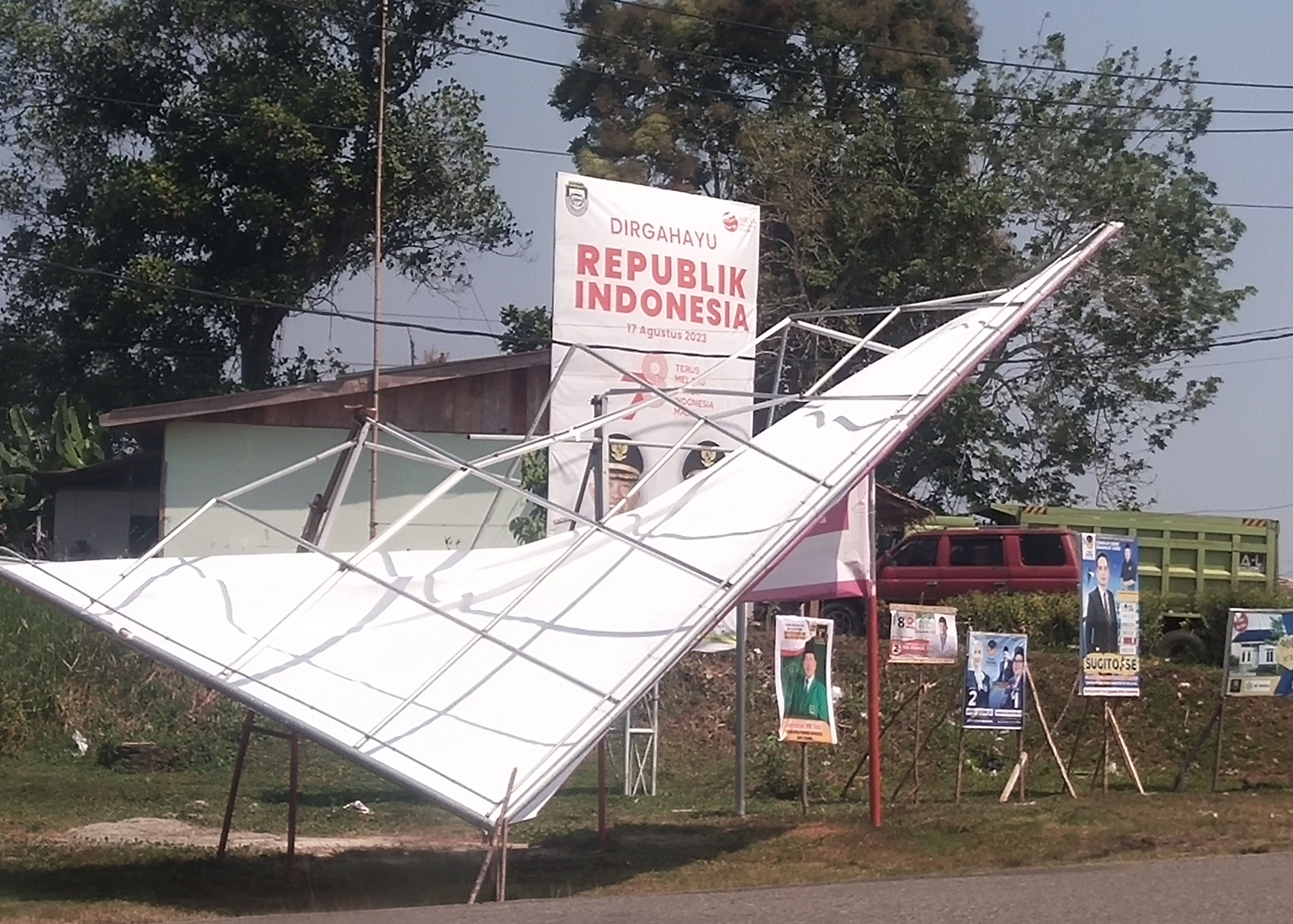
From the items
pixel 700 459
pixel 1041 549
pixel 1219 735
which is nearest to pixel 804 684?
pixel 700 459

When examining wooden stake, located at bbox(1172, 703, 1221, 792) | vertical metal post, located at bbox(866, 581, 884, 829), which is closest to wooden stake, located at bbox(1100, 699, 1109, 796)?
wooden stake, located at bbox(1172, 703, 1221, 792)

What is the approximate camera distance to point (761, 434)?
1227 centimetres

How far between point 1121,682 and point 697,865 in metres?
6.75

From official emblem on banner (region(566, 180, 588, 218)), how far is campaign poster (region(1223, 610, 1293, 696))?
7.95 meters

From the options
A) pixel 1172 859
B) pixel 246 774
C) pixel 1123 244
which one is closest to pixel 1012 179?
pixel 1123 244

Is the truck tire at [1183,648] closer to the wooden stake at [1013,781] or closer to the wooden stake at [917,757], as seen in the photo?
the wooden stake at [917,757]

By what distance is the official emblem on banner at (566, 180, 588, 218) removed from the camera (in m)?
15.1

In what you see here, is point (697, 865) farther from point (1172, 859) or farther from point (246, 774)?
point (246, 774)

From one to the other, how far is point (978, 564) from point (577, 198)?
41.6ft

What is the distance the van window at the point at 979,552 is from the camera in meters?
25.6

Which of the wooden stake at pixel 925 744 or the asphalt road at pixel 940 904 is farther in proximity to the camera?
the wooden stake at pixel 925 744

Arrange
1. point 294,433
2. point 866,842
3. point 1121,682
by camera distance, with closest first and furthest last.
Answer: point 866,842 < point 1121,682 < point 294,433

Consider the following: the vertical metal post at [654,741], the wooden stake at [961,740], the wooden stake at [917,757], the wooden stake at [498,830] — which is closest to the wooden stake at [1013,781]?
the wooden stake at [961,740]

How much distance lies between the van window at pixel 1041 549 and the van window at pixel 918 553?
52.5 inches
